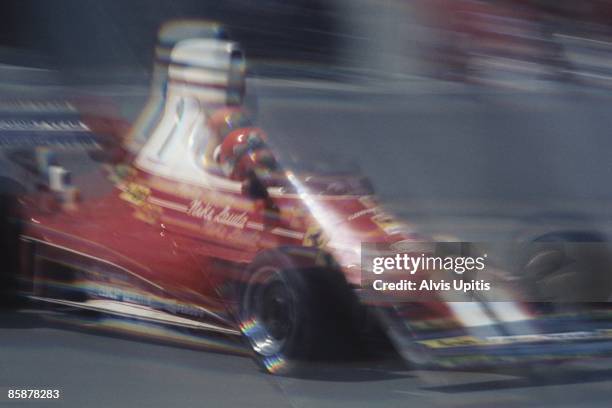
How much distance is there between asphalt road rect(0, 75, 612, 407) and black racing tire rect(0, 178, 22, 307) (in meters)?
0.05

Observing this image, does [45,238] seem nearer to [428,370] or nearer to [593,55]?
[428,370]

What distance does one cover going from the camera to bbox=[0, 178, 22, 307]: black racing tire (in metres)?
2.39

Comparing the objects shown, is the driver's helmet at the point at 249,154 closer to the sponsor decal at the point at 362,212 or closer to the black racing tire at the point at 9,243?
the sponsor decal at the point at 362,212

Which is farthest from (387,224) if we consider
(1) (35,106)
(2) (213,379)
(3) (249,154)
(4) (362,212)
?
(1) (35,106)

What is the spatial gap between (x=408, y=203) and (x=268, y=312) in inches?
17.3

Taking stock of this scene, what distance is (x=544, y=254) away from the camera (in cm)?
220

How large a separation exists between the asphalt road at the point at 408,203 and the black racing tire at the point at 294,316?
5cm

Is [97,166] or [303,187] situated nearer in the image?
[303,187]

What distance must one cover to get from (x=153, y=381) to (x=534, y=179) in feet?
3.14

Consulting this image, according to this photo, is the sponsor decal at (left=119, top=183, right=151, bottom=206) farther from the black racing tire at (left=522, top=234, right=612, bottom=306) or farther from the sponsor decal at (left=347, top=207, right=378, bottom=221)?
the black racing tire at (left=522, top=234, right=612, bottom=306)

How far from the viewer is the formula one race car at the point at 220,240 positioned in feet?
7.22

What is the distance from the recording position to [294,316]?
235cm

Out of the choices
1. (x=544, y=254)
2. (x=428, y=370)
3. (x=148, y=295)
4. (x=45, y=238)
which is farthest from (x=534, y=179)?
(x=45, y=238)

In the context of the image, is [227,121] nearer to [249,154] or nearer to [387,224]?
[249,154]
